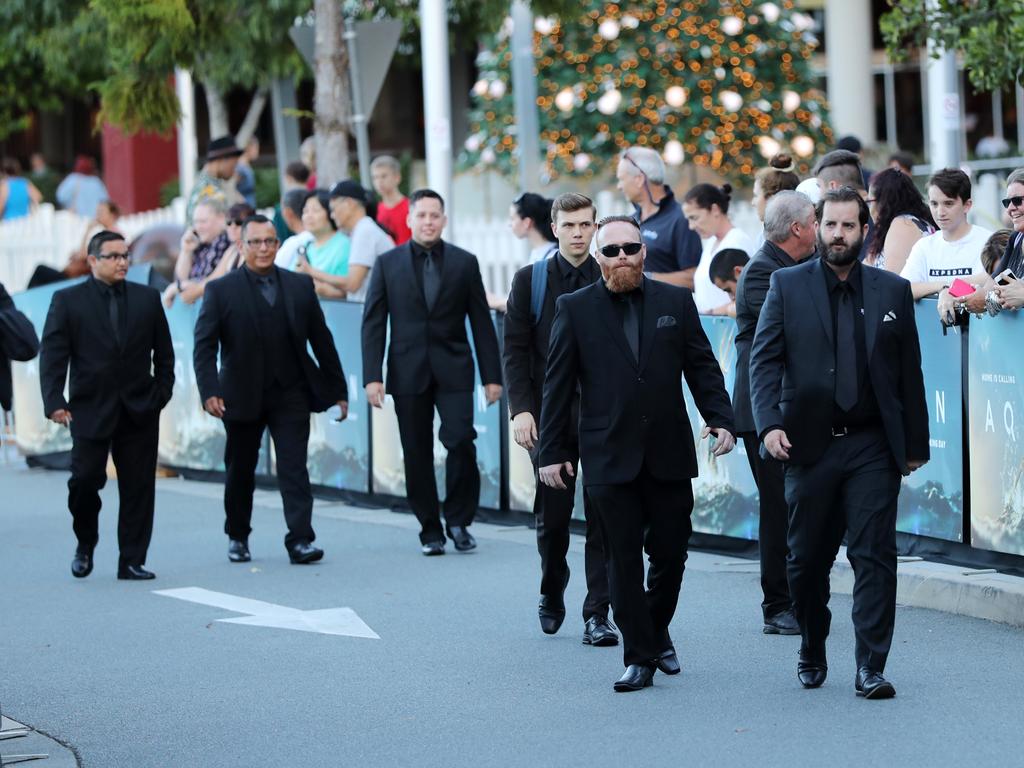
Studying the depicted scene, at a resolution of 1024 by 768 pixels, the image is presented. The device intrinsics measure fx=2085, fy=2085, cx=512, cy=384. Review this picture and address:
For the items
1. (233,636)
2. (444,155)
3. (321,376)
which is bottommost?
(233,636)

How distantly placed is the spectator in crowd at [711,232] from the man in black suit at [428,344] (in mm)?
1238

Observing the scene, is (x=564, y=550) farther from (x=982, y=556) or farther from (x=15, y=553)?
(x=15, y=553)

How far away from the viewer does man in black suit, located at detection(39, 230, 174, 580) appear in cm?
1137

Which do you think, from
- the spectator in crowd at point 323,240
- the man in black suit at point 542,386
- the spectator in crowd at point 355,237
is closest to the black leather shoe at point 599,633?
the man in black suit at point 542,386

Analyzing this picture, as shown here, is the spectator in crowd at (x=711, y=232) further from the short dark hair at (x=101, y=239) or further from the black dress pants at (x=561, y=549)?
the short dark hair at (x=101, y=239)

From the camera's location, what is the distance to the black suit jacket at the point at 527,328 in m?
9.26

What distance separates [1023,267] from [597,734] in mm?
3367

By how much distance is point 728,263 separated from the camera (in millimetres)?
10273

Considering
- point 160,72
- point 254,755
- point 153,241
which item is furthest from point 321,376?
point 153,241

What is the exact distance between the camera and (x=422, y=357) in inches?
466

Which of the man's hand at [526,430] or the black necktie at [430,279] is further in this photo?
the black necktie at [430,279]

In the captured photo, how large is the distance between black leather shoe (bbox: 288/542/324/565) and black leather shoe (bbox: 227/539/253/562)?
13.6 inches

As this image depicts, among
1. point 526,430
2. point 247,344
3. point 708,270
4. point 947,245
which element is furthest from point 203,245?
point 526,430

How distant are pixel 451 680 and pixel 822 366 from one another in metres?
1.99
